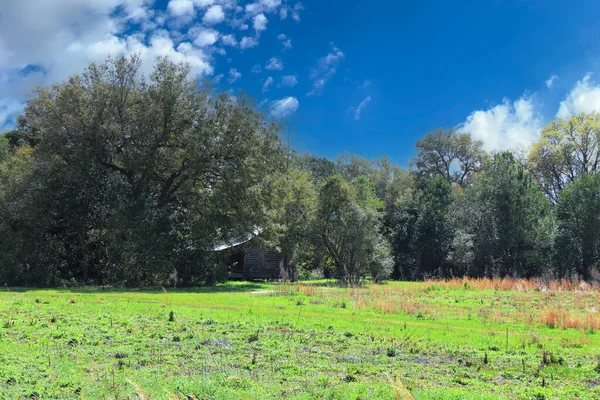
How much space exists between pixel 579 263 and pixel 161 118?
3717 cm

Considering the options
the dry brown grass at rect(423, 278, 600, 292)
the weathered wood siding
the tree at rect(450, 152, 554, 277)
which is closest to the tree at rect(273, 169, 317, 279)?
the weathered wood siding

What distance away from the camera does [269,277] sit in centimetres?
3972

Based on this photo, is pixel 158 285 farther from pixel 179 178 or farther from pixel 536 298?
pixel 536 298

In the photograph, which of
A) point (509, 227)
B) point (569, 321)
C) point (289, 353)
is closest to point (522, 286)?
point (569, 321)

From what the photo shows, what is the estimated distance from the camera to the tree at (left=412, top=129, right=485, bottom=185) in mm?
64125

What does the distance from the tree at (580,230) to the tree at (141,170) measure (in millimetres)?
28185

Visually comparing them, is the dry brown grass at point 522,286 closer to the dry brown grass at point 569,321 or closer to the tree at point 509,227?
the dry brown grass at point 569,321

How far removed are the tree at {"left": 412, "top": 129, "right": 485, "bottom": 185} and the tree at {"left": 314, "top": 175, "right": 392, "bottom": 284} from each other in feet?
114

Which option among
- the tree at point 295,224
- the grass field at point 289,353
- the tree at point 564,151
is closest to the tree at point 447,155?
the tree at point 564,151

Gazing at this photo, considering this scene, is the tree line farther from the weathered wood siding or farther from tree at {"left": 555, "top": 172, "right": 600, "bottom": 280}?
tree at {"left": 555, "top": 172, "right": 600, "bottom": 280}

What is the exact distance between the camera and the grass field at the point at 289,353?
571 centimetres

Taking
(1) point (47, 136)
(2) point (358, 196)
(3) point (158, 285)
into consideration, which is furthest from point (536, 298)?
(1) point (47, 136)

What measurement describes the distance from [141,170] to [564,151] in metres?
46.6

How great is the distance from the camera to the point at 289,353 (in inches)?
312
